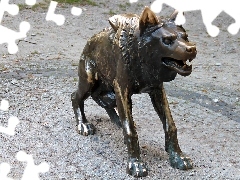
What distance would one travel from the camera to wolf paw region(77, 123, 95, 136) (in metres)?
4.76

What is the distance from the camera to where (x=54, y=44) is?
868 cm

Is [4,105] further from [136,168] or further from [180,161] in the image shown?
[180,161]

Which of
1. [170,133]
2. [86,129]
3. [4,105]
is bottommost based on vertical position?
[4,105]

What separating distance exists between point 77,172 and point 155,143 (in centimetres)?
105

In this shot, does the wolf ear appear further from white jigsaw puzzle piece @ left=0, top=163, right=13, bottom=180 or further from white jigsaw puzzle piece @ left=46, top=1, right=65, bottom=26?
white jigsaw puzzle piece @ left=46, top=1, right=65, bottom=26

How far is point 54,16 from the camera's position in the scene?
11.7 m

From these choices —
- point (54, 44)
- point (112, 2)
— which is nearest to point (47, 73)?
point (54, 44)

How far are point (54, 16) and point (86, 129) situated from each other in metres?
7.49

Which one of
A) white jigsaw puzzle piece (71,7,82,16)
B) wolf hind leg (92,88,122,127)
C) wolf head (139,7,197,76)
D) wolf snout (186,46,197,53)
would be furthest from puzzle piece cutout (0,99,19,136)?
white jigsaw puzzle piece (71,7,82,16)

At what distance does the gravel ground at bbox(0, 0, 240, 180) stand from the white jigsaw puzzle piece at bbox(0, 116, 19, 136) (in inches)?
2.6

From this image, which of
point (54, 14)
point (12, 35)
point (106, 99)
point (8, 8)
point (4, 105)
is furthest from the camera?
point (54, 14)

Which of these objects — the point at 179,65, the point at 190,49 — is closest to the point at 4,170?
the point at 179,65

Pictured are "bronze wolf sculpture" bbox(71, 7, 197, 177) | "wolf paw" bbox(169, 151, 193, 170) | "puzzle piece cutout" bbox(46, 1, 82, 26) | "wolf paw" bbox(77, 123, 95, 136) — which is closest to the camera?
"bronze wolf sculpture" bbox(71, 7, 197, 177)

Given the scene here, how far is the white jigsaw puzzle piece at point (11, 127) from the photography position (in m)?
4.84
